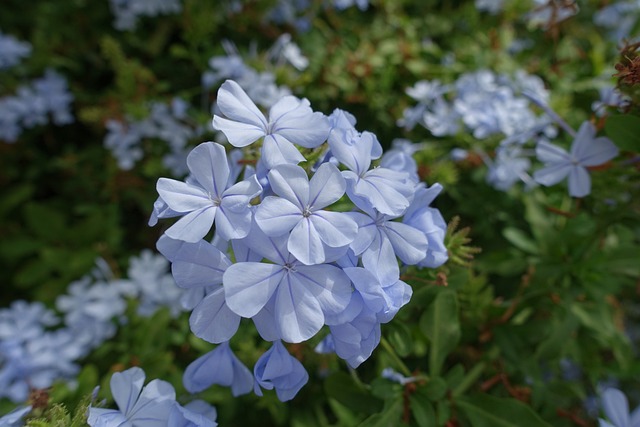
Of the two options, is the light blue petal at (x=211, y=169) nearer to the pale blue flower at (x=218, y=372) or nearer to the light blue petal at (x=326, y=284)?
the light blue petal at (x=326, y=284)

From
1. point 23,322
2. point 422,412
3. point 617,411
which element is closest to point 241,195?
point 422,412

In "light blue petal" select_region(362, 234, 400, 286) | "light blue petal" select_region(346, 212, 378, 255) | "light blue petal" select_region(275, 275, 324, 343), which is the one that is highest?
"light blue petal" select_region(346, 212, 378, 255)

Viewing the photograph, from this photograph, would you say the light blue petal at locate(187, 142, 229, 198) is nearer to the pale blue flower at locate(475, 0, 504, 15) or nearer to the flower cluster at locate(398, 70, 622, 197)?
the flower cluster at locate(398, 70, 622, 197)

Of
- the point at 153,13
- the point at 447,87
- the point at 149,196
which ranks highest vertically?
the point at 153,13

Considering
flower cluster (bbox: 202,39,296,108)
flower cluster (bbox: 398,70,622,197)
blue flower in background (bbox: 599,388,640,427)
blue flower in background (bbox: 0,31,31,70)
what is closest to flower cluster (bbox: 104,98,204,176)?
flower cluster (bbox: 202,39,296,108)

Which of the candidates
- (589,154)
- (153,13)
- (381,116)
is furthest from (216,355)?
(153,13)

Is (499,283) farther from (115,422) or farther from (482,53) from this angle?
(115,422)

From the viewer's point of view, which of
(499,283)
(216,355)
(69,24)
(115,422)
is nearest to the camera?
(115,422)

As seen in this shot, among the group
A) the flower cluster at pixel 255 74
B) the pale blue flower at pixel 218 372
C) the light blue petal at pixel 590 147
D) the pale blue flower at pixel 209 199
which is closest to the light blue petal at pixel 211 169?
the pale blue flower at pixel 209 199
